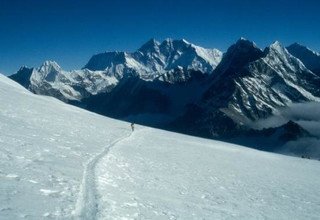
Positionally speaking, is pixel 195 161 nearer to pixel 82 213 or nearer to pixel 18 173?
pixel 18 173

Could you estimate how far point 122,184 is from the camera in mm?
22594

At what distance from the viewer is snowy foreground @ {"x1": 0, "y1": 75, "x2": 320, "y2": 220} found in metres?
17.1

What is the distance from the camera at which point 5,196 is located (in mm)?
16562

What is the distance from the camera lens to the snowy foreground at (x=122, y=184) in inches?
675

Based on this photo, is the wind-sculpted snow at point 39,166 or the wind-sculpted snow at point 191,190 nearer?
the wind-sculpted snow at point 39,166

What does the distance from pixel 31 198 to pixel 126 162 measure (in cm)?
1343

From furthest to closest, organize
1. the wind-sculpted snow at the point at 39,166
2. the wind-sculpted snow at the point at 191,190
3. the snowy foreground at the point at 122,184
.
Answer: the wind-sculpted snow at the point at 191,190, the snowy foreground at the point at 122,184, the wind-sculpted snow at the point at 39,166

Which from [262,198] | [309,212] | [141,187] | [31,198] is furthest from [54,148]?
[309,212]

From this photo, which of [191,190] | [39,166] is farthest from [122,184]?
[191,190]

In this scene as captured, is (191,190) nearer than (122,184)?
No

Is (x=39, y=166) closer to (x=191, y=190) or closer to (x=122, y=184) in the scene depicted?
(x=122, y=184)

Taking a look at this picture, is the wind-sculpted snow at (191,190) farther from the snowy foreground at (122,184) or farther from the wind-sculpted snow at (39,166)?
the wind-sculpted snow at (39,166)

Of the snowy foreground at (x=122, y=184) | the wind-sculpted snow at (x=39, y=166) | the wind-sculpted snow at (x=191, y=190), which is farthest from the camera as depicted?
the wind-sculpted snow at (x=191, y=190)

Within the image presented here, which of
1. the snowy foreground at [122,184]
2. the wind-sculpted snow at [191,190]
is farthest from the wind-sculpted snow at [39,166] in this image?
the wind-sculpted snow at [191,190]
